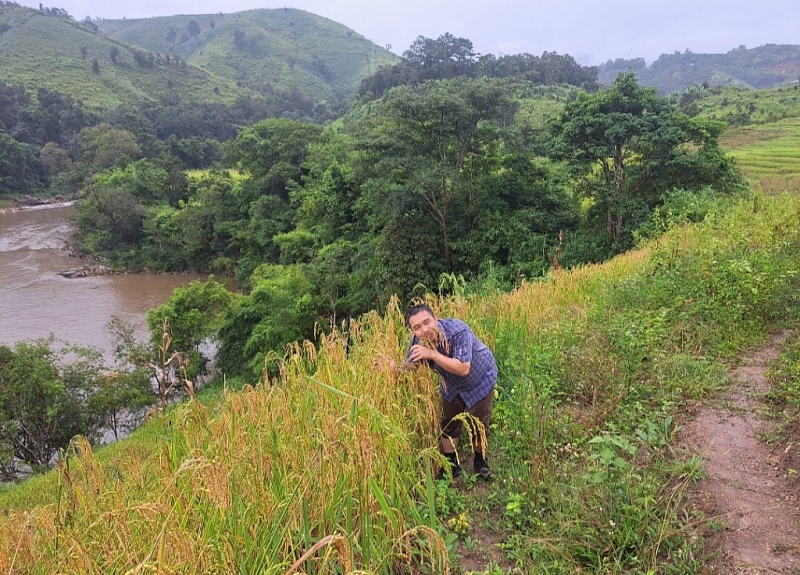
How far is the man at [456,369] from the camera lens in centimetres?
250

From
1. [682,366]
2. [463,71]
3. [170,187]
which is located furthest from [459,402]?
[463,71]

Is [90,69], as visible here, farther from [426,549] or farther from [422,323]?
[426,549]

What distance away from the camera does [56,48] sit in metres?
83.2

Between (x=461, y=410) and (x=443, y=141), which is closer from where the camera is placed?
(x=461, y=410)

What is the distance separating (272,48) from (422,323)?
14469 centimetres

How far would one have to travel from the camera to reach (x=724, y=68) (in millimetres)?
150375

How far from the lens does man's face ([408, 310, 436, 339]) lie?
251cm

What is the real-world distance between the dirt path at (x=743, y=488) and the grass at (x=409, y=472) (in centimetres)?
11

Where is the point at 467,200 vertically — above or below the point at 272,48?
below

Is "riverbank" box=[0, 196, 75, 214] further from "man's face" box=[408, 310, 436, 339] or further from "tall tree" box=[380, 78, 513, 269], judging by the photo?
"man's face" box=[408, 310, 436, 339]

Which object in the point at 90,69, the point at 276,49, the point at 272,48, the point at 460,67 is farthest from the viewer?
the point at 272,48

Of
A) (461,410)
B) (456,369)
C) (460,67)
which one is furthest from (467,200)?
(460,67)

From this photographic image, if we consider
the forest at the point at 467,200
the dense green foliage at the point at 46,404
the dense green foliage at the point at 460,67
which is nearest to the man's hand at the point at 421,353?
Answer: the forest at the point at 467,200

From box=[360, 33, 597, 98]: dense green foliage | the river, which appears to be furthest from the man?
box=[360, 33, 597, 98]: dense green foliage
